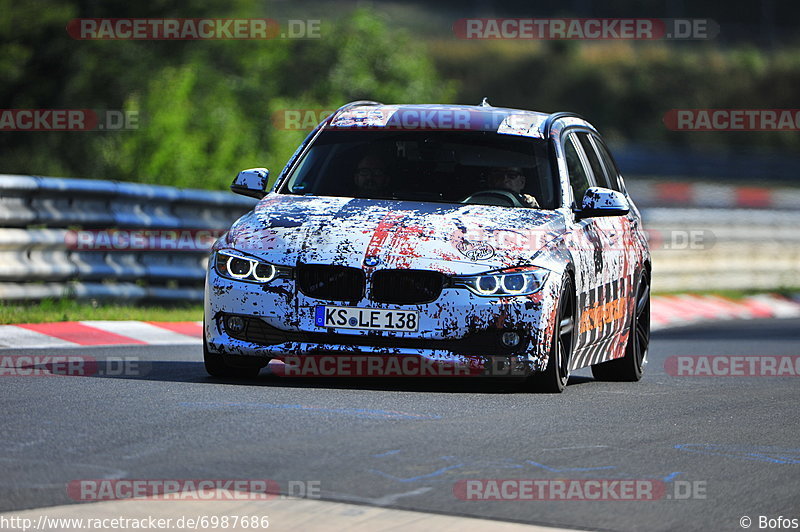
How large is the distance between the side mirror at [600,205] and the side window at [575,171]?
25cm

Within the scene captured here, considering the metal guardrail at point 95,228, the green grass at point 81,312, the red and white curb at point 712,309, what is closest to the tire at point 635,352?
the green grass at point 81,312

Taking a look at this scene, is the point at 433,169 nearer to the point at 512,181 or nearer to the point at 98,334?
the point at 512,181

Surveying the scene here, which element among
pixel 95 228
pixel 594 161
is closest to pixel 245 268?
pixel 594 161

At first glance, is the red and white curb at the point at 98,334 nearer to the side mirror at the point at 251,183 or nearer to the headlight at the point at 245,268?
the side mirror at the point at 251,183

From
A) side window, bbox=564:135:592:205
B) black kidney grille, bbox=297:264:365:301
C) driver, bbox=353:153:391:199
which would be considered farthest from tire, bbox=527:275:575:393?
driver, bbox=353:153:391:199

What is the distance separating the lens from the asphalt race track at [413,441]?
579 cm

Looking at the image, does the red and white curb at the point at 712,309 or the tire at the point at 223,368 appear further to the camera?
the red and white curb at the point at 712,309

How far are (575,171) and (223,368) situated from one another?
2.65 m

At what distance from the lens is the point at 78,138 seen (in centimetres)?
3959

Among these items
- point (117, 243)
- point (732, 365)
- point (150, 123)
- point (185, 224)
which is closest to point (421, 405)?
point (732, 365)

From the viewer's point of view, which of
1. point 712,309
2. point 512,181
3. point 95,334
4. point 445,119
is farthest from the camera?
point 712,309

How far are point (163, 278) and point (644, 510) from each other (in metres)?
10.4

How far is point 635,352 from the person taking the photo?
11164mm

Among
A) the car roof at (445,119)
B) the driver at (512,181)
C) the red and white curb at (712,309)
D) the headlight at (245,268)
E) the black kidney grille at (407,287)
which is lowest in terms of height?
the red and white curb at (712,309)
